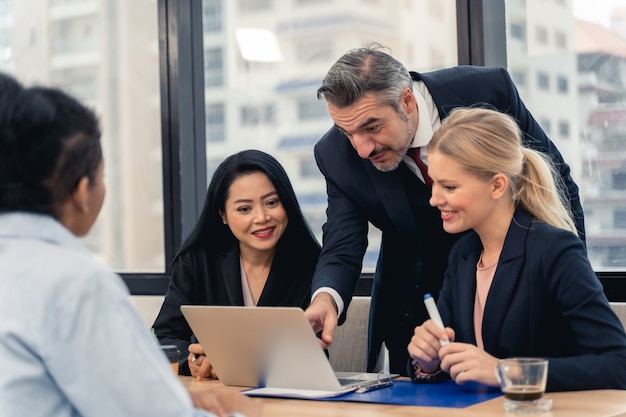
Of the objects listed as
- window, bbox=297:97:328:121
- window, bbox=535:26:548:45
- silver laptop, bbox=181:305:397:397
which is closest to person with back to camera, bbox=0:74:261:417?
silver laptop, bbox=181:305:397:397

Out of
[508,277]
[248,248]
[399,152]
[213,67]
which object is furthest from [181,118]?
[508,277]

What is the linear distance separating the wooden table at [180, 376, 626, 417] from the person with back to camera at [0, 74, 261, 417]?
797 millimetres

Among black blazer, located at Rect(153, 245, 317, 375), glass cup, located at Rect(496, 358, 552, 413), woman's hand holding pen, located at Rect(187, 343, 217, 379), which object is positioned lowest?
woman's hand holding pen, located at Rect(187, 343, 217, 379)

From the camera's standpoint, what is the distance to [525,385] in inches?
73.1

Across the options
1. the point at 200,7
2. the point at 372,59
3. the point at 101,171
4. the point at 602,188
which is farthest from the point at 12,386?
the point at 200,7

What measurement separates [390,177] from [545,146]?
1.49ft

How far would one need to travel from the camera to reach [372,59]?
8.69 ft

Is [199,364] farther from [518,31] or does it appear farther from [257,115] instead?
[257,115]

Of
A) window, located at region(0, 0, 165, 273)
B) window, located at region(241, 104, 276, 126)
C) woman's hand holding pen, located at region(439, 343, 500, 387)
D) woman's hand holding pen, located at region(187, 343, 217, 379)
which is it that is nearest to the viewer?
woman's hand holding pen, located at region(439, 343, 500, 387)

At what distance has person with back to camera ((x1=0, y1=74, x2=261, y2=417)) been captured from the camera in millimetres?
1124

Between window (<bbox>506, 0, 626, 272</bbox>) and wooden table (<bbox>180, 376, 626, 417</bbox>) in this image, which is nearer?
wooden table (<bbox>180, 376, 626, 417</bbox>)

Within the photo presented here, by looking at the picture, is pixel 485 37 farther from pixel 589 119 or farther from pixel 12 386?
pixel 12 386

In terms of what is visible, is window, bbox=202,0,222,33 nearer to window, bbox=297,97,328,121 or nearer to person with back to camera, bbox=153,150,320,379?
window, bbox=297,97,328,121

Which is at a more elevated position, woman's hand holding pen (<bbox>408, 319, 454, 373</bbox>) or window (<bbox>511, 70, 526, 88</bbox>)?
window (<bbox>511, 70, 526, 88</bbox>)
